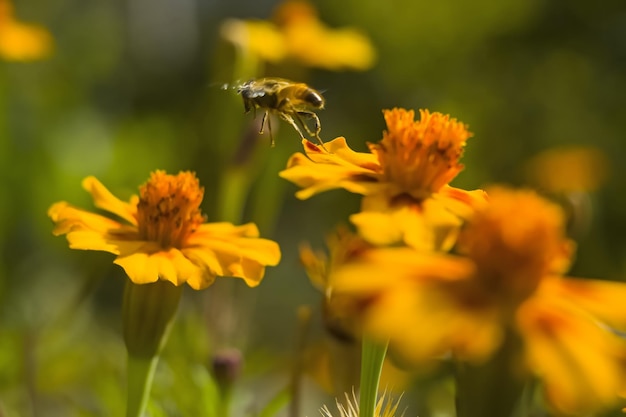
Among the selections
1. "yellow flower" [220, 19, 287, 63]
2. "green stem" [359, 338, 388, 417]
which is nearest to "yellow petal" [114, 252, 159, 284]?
"green stem" [359, 338, 388, 417]

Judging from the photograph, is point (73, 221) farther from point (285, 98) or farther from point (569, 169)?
point (569, 169)

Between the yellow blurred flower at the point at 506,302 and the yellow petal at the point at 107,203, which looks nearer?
the yellow blurred flower at the point at 506,302

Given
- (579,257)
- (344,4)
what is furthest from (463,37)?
Answer: (579,257)

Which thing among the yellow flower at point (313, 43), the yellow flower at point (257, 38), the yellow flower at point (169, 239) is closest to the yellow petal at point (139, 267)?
the yellow flower at point (169, 239)

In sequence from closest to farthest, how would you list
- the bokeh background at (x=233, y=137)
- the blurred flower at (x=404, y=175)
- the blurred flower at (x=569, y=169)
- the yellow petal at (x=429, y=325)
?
1. the yellow petal at (x=429, y=325)
2. the blurred flower at (x=404, y=175)
3. the bokeh background at (x=233, y=137)
4. the blurred flower at (x=569, y=169)

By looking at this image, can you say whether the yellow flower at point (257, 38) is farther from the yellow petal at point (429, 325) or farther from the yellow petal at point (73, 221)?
the yellow petal at point (429, 325)

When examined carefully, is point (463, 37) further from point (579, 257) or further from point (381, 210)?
point (381, 210)
